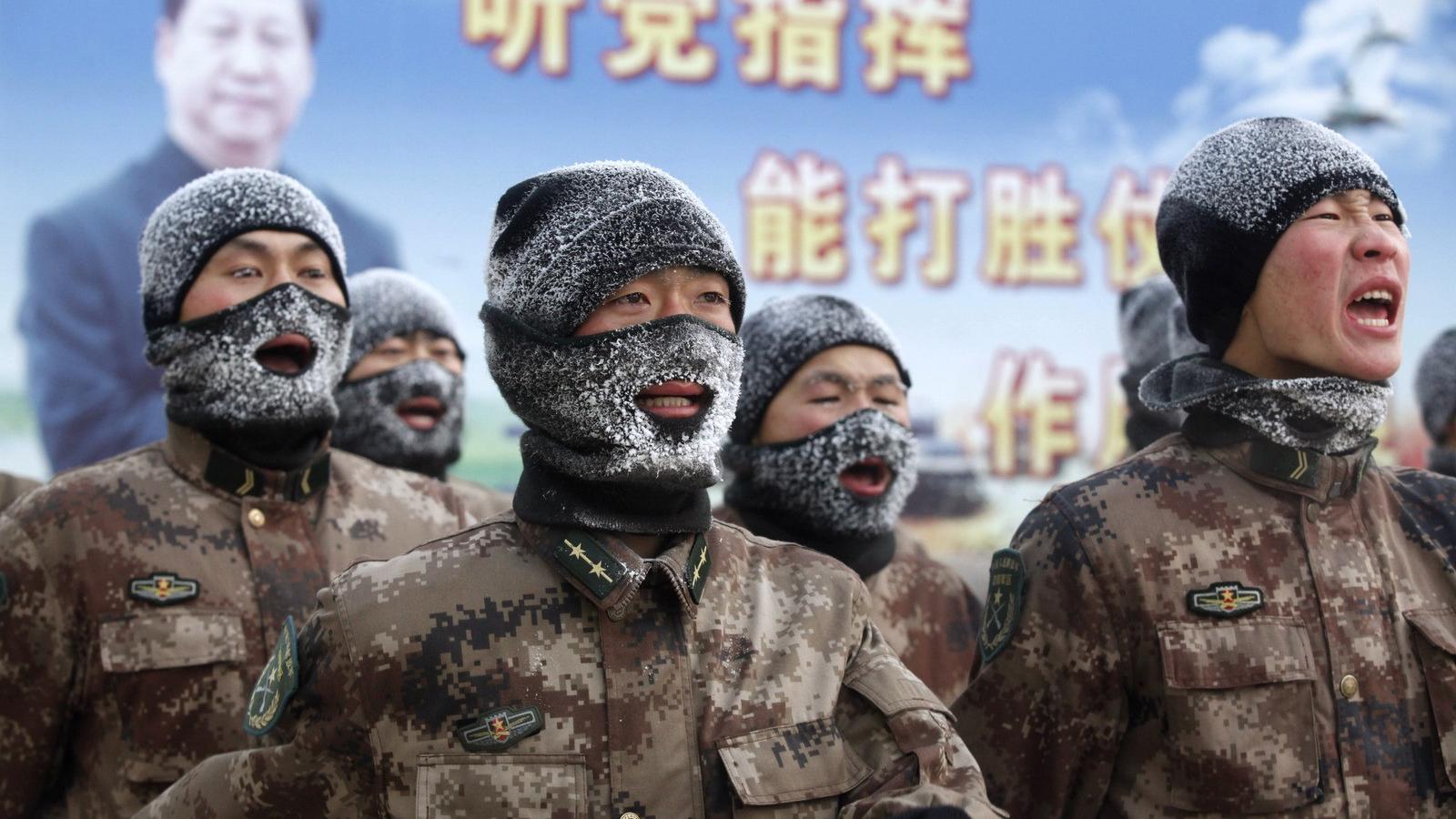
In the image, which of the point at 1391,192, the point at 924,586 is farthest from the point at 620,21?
the point at 1391,192

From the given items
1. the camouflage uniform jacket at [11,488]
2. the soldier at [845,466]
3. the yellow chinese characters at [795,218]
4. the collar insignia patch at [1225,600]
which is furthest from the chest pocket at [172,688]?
the yellow chinese characters at [795,218]

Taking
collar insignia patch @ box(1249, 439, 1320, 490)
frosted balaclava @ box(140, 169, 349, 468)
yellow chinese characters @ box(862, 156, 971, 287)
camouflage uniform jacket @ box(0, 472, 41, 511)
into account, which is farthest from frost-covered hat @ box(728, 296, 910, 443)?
yellow chinese characters @ box(862, 156, 971, 287)

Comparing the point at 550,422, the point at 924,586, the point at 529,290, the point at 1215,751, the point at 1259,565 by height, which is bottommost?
the point at 924,586

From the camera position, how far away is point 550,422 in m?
2.59

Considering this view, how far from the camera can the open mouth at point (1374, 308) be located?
3.10m

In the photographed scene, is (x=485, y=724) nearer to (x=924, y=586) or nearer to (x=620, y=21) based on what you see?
(x=924, y=586)

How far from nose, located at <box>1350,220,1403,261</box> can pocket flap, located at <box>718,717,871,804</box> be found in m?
1.55

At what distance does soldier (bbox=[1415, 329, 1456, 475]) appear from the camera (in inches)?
246

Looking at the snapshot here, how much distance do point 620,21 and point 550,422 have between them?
6.25m

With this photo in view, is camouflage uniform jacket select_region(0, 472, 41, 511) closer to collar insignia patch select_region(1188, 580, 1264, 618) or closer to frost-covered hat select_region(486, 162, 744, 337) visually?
frost-covered hat select_region(486, 162, 744, 337)

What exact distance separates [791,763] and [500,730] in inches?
18.2

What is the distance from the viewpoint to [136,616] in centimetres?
341

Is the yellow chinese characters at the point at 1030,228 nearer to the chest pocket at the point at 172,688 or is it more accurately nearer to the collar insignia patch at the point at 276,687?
the chest pocket at the point at 172,688

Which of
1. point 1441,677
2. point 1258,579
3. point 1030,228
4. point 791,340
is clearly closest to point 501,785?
point 1258,579
